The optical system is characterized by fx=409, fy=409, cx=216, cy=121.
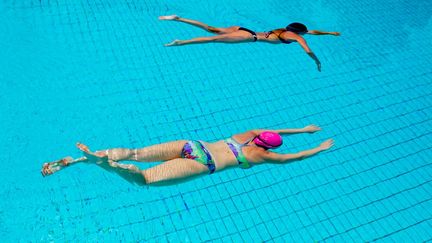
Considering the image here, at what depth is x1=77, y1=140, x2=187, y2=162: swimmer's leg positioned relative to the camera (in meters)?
3.76

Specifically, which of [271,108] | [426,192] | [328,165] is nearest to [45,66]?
[271,108]

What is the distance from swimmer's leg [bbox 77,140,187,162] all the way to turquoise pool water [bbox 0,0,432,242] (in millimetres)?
976

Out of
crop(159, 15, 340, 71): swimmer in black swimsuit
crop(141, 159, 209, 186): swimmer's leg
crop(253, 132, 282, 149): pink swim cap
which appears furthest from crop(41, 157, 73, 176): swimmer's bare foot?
crop(159, 15, 340, 71): swimmer in black swimsuit

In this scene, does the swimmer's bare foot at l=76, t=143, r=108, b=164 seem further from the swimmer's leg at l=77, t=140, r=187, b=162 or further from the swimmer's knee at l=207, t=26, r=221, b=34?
the swimmer's knee at l=207, t=26, r=221, b=34

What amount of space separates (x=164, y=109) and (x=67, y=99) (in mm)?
1464

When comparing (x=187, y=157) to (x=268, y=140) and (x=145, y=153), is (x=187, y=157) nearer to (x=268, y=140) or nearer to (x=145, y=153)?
(x=145, y=153)

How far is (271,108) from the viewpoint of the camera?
673 cm

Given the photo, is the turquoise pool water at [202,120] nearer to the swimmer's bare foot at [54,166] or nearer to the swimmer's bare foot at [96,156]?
the swimmer's bare foot at [54,166]

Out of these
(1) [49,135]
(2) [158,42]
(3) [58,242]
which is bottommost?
(3) [58,242]

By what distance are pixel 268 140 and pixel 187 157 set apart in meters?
0.94

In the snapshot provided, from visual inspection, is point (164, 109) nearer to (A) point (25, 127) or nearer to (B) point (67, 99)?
(B) point (67, 99)

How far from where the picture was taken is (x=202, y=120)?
627cm

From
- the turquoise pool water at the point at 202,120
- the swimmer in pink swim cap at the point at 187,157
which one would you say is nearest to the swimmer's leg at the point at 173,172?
the swimmer in pink swim cap at the point at 187,157

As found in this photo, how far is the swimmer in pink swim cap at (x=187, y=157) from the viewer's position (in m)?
3.96
